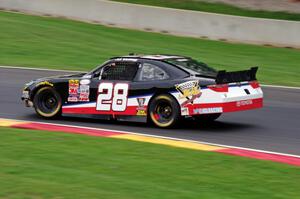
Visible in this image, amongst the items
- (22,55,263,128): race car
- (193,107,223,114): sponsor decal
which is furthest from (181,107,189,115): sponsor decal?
(193,107,223,114): sponsor decal

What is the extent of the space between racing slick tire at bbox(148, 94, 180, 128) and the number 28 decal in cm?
60

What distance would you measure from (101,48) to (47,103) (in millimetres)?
12045

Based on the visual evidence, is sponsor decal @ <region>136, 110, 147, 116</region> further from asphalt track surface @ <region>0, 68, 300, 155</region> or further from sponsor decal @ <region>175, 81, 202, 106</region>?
sponsor decal @ <region>175, 81, 202, 106</region>

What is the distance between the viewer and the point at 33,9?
33.2 metres

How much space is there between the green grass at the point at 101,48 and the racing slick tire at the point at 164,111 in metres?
7.48

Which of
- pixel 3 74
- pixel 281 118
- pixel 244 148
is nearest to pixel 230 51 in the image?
pixel 3 74

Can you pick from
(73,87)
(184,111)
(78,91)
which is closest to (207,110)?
(184,111)

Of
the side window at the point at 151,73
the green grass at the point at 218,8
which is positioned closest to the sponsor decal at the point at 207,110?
the side window at the point at 151,73

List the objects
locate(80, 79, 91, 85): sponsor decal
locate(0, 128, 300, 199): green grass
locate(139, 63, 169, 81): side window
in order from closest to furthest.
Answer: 1. locate(0, 128, 300, 199): green grass
2. locate(139, 63, 169, 81): side window
3. locate(80, 79, 91, 85): sponsor decal

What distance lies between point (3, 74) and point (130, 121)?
7.23 meters

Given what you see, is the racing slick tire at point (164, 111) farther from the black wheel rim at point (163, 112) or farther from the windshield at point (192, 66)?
the windshield at point (192, 66)

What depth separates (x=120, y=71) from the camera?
14.2 meters

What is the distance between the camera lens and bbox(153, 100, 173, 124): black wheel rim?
13.5 m

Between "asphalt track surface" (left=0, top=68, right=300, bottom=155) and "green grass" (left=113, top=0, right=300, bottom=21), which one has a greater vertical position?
"green grass" (left=113, top=0, right=300, bottom=21)
